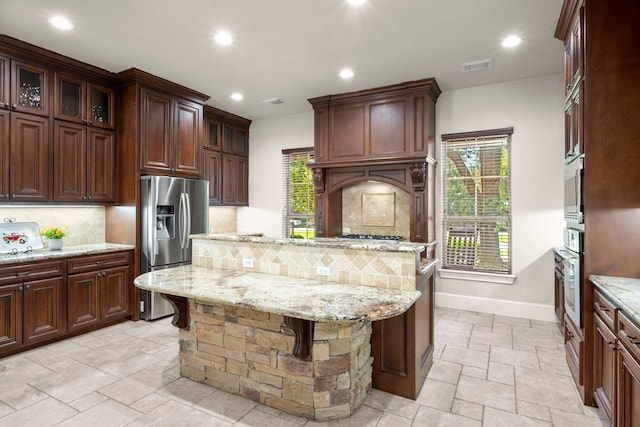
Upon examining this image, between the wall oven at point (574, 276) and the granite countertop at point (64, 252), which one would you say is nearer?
the wall oven at point (574, 276)

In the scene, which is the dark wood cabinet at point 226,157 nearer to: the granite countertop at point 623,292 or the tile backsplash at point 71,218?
the tile backsplash at point 71,218

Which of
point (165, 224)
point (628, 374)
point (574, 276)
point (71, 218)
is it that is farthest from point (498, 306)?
point (71, 218)

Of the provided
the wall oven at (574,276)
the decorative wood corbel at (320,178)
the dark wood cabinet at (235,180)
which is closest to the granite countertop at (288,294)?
the wall oven at (574,276)

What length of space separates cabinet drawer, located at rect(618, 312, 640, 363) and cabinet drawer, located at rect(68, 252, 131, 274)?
4472 mm

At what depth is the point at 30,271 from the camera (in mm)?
3291

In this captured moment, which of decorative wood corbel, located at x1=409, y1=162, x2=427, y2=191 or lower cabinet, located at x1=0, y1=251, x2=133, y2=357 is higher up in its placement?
decorative wood corbel, located at x1=409, y1=162, x2=427, y2=191

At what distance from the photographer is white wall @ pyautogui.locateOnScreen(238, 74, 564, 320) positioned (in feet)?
13.8

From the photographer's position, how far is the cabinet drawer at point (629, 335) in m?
1.63

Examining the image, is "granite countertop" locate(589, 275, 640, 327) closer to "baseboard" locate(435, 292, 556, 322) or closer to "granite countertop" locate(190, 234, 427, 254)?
"granite countertop" locate(190, 234, 427, 254)

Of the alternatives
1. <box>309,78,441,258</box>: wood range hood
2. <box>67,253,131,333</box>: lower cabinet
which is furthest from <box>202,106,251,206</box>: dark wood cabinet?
<box>67,253,131,333</box>: lower cabinet

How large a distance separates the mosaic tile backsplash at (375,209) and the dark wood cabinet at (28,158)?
3.63 m

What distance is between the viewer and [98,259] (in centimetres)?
384

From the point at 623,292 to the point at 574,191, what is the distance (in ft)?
2.74

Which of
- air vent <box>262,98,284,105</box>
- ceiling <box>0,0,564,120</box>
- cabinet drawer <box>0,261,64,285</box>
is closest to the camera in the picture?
ceiling <box>0,0,564,120</box>
